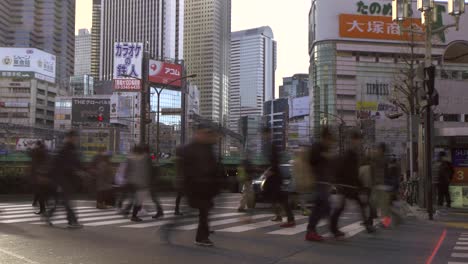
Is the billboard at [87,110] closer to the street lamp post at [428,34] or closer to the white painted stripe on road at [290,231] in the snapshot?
the street lamp post at [428,34]

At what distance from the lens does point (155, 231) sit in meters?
10.2

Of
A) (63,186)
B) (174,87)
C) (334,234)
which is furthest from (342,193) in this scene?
(174,87)

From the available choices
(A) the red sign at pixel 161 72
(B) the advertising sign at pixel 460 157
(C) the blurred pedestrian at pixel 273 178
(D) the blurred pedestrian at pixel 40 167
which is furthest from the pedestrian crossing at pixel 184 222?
(A) the red sign at pixel 161 72

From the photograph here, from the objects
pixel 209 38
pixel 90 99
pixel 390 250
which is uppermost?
pixel 209 38

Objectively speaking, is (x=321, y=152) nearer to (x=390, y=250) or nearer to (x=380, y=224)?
(x=390, y=250)

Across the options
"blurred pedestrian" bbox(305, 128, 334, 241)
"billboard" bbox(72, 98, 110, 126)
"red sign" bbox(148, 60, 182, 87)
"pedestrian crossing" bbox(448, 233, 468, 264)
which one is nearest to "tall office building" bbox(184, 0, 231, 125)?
"billboard" bbox(72, 98, 110, 126)

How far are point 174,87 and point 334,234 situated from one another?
11567 cm

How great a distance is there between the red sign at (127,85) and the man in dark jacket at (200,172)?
111m

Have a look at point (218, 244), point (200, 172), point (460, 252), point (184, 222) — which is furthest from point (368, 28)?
point (200, 172)

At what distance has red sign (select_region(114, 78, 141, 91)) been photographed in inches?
4626

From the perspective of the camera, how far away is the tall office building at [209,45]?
180125 mm

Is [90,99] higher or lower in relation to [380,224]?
higher

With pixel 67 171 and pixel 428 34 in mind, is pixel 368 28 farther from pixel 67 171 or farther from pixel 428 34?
pixel 67 171

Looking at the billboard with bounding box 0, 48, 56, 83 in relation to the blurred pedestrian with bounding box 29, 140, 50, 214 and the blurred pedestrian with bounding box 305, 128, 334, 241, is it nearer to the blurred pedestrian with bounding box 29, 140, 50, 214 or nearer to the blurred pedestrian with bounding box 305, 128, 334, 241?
the blurred pedestrian with bounding box 29, 140, 50, 214
